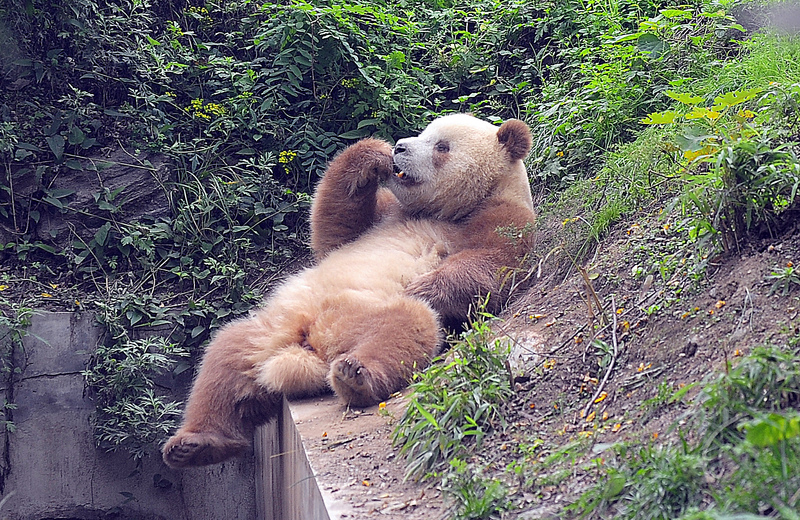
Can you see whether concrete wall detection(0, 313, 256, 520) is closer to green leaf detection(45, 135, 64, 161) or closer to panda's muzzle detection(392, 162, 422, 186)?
green leaf detection(45, 135, 64, 161)

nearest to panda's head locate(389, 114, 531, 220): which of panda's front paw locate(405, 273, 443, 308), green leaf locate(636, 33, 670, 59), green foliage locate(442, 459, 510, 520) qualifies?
panda's front paw locate(405, 273, 443, 308)

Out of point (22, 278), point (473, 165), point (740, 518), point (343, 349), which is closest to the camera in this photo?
point (740, 518)

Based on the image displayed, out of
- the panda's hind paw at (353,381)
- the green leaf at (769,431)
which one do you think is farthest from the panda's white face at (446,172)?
the green leaf at (769,431)

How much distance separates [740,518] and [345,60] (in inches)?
212

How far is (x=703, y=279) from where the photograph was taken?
275 cm

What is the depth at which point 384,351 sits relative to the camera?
11.0 ft

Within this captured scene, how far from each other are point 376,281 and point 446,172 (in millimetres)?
950

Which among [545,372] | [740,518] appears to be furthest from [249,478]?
[740,518]

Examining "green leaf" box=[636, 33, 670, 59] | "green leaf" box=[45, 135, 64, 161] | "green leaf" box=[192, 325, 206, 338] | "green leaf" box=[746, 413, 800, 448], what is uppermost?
"green leaf" box=[636, 33, 670, 59]

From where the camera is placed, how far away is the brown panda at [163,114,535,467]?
3.48 metres

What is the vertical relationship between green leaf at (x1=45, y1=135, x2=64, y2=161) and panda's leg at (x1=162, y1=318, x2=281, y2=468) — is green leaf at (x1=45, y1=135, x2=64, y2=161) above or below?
above

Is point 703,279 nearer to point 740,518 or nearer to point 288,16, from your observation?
point 740,518

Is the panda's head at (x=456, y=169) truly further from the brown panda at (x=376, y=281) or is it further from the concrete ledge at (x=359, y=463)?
the concrete ledge at (x=359, y=463)

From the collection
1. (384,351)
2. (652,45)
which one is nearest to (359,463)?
(384,351)
